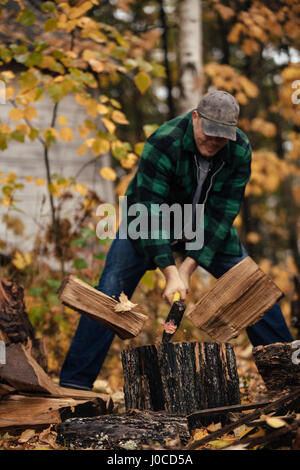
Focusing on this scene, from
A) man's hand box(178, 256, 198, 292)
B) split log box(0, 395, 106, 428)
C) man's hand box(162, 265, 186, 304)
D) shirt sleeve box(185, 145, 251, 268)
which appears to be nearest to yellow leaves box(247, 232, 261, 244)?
shirt sleeve box(185, 145, 251, 268)

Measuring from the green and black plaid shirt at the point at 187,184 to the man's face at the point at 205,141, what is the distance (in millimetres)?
54

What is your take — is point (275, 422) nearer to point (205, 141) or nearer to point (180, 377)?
point (180, 377)

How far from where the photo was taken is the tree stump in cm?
269

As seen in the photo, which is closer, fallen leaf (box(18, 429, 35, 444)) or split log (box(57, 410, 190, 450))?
split log (box(57, 410, 190, 450))

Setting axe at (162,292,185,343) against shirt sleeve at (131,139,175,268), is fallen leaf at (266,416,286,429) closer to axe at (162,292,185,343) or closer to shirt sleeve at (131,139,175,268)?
axe at (162,292,185,343)

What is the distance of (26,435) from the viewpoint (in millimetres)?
2828

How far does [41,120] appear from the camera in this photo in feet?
26.8

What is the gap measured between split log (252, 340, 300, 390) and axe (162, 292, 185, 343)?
0.54 meters

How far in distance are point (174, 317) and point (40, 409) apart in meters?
1.01

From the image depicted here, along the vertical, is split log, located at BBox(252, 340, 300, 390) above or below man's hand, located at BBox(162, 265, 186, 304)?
below

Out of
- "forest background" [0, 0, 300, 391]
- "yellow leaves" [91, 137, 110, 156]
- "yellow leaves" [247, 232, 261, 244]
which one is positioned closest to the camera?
"forest background" [0, 0, 300, 391]

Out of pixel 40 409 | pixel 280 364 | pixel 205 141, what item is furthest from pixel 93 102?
pixel 280 364

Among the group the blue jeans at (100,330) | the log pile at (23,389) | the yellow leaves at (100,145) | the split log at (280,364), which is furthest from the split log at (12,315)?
the yellow leaves at (100,145)
